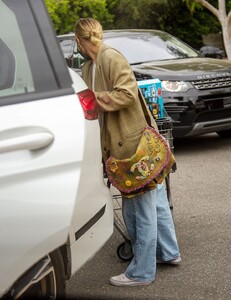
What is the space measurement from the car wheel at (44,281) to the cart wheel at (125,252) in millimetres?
1255

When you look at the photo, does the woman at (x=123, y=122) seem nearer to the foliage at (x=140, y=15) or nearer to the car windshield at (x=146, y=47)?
the car windshield at (x=146, y=47)

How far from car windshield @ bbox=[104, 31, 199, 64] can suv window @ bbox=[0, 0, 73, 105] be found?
19.1 ft

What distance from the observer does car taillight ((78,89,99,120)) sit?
9.04ft

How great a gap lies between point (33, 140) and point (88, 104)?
0.44 m

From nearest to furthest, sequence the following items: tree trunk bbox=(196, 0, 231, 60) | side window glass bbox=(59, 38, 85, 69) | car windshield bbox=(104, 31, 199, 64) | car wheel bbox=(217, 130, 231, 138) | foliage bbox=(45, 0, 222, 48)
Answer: side window glass bbox=(59, 38, 85, 69)
car windshield bbox=(104, 31, 199, 64)
car wheel bbox=(217, 130, 231, 138)
tree trunk bbox=(196, 0, 231, 60)
foliage bbox=(45, 0, 222, 48)

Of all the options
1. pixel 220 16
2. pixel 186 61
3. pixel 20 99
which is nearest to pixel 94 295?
pixel 20 99

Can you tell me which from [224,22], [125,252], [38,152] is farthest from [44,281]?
[224,22]

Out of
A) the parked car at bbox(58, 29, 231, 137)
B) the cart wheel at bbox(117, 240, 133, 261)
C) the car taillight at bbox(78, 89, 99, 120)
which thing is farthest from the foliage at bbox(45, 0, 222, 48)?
the car taillight at bbox(78, 89, 99, 120)

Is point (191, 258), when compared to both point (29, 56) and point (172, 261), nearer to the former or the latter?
point (172, 261)

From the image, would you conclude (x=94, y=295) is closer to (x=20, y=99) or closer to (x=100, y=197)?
(x=100, y=197)

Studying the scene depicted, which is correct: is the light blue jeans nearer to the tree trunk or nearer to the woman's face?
the woman's face

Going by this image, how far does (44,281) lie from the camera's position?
2.96m

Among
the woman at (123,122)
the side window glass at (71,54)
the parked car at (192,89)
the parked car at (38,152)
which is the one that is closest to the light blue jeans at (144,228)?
the woman at (123,122)

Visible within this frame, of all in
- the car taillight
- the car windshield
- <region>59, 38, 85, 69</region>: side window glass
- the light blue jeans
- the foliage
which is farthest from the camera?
the foliage
